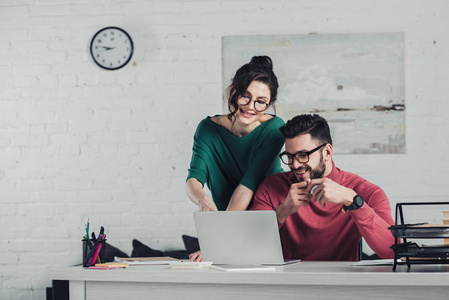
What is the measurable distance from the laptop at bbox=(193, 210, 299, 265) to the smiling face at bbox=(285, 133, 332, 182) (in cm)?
52

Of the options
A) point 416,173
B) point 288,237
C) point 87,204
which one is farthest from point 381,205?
point 87,204

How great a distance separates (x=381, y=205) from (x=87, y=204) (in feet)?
7.51

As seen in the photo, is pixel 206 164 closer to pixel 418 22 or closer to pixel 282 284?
pixel 282 284

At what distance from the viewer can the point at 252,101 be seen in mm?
2209

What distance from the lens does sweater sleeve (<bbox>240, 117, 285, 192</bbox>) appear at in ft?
7.58

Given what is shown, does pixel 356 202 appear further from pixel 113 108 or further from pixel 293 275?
pixel 113 108

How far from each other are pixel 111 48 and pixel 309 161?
2.14m

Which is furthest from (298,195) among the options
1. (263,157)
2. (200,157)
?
(200,157)

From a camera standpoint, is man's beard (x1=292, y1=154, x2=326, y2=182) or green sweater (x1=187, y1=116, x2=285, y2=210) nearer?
man's beard (x1=292, y1=154, x2=326, y2=182)

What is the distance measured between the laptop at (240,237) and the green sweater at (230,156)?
644mm

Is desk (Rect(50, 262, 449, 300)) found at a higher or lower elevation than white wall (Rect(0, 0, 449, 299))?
lower

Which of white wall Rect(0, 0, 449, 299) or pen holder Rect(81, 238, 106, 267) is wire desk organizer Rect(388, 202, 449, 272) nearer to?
pen holder Rect(81, 238, 106, 267)

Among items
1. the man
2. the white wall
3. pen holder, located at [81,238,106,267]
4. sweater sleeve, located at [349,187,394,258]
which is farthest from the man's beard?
the white wall

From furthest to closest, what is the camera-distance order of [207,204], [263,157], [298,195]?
[263,157] < [207,204] < [298,195]
